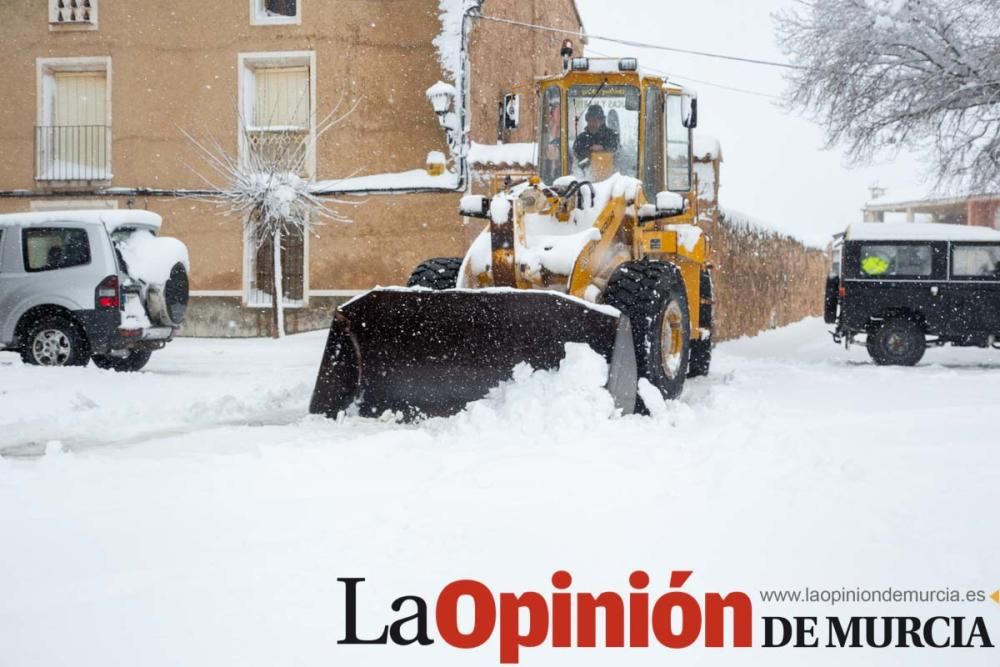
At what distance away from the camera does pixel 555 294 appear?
6.28 m

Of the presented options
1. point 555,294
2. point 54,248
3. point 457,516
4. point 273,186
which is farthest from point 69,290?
point 457,516

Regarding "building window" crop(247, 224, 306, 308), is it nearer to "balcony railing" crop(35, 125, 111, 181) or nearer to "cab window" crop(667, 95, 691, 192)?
"balcony railing" crop(35, 125, 111, 181)

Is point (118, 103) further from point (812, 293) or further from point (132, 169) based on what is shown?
point (812, 293)

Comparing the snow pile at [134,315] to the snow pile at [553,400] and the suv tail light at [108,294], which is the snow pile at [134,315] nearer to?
the suv tail light at [108,294]

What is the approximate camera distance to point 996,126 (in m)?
14.8

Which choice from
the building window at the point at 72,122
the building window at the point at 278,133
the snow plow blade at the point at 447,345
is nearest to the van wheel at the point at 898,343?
the snow plow blade at the point at 447,345

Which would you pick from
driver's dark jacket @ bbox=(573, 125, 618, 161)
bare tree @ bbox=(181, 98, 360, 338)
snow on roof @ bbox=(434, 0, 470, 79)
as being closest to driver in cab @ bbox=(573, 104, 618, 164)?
driver's dark jacket @ bbox=(573, 125, 618, 161)

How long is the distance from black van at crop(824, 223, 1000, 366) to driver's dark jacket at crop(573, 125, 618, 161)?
6.24m

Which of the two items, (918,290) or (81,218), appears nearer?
(81,218)

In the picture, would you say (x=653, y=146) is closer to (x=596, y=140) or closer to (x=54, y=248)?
(x=596, y=140)

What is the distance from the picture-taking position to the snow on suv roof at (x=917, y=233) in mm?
13555

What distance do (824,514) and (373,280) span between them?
14.7m

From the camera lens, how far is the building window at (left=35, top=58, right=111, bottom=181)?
64.6 feet

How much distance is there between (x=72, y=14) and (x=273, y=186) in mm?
5978
